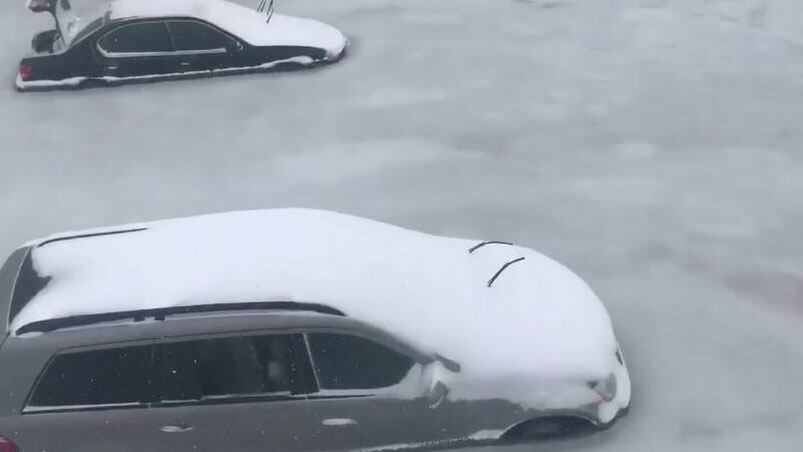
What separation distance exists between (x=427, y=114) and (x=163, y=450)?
6.61 metres

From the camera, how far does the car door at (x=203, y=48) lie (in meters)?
11.8

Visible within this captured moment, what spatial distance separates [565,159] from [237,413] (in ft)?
19.2

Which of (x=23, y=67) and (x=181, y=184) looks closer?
(x=181, y=184)

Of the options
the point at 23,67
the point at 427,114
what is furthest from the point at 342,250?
the point at 23,67

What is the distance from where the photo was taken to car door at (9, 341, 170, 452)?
532 centimetres

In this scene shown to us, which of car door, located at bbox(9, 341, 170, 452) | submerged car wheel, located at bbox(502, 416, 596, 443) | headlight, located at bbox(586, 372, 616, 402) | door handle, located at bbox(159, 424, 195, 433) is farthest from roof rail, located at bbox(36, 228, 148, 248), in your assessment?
headlight, located at bbox(586, 372, 616, 402)

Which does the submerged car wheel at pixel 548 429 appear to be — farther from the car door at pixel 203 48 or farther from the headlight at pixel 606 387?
the car door at pixel 203 48

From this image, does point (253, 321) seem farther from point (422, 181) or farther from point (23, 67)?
point (23, 67)

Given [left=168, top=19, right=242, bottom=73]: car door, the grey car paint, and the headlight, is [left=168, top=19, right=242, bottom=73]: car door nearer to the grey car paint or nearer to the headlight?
the grey car paint

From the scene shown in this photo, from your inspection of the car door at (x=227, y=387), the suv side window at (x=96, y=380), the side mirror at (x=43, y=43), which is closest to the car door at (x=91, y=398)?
the suv side window at (x=96, y=380)

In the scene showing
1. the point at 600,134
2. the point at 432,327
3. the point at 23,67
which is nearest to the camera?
the point at 432,327

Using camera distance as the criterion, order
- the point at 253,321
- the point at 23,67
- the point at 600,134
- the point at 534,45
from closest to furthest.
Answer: the point at 253,321
the point at 600,134
the point at 23,67
the point at 534,45

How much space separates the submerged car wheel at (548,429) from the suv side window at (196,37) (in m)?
7.94

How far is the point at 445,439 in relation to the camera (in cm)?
577
